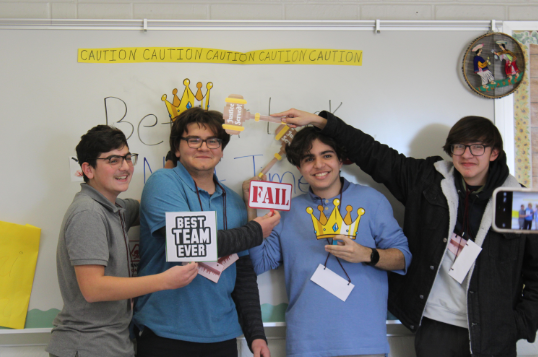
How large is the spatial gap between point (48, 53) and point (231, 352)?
1.86 m

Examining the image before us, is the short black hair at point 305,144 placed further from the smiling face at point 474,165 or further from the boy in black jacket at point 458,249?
the smiling face at point 474,165

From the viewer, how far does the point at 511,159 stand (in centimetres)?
202

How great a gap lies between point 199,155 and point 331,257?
0.81m

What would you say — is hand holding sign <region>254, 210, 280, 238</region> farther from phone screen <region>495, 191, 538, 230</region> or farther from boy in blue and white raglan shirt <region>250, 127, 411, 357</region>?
phone screen <region>495, 191, 538, 230</region>

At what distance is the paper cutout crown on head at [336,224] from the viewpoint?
1721 millimetres

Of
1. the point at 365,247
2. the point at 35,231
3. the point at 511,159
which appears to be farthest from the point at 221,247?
the point at 511,159

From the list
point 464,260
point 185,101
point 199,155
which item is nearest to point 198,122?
point 199,155

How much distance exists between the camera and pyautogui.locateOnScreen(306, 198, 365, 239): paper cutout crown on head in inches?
67.7

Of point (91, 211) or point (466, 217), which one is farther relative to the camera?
point (466, 217)

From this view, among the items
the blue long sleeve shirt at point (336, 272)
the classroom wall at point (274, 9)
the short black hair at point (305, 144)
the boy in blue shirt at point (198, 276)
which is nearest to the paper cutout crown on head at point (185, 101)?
the boy in blue shirt at point (198, 276)

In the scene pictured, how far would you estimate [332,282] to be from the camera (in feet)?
5.57

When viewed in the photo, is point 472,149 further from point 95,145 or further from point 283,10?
point 95,145

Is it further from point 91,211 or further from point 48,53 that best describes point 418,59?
point 48,53

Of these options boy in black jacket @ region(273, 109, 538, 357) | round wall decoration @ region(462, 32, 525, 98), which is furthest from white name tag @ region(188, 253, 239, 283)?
round wall decoration @ region(462, 32, 525, 98)
